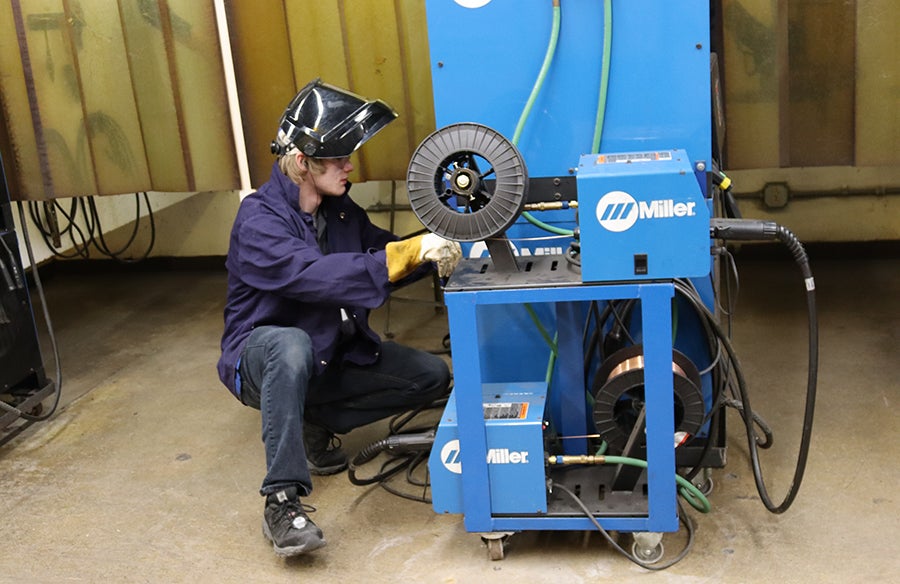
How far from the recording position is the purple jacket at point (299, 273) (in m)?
2.14

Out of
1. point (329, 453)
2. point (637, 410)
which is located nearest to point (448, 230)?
point (637, 410)

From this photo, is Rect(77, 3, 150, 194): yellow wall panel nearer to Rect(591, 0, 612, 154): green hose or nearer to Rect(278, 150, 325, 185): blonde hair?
Rect(278, 150, 325, 185): blonde hair

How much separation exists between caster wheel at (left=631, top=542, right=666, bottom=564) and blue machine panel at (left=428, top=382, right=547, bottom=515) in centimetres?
21

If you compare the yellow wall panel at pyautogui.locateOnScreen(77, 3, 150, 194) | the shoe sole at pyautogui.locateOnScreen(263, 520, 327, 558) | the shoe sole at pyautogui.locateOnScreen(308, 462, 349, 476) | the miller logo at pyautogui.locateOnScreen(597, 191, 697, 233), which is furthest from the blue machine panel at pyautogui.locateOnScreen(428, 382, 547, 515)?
the yellow wall panel at pyautogui.locateOnScreen(77, 3, 150, 194)

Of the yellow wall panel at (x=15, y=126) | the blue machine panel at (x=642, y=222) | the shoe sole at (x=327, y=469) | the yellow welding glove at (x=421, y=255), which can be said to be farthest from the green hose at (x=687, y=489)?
the yellow wall panel at (x=15, y=126)

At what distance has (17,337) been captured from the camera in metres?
2.88

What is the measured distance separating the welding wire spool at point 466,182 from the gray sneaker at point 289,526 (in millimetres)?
702

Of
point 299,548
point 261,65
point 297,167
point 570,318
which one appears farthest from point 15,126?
point 570,318

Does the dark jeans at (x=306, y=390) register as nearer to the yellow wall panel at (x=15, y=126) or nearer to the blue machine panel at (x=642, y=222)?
the blue machine panel at (x=642, y=222)

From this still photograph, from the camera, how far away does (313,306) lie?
2359 millimetres

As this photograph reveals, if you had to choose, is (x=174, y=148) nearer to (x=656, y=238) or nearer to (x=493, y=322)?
(x=493, y=322)

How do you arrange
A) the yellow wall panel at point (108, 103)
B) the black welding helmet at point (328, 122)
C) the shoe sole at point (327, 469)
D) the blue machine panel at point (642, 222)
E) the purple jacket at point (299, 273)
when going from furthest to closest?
the yellow wall panel at point (108, 103) < the shoe sole at point (327, 469) < the black welding helmet at point (328, 122) < the purple jacket at point (299, 273) < the blue machine panel at point (642, 222)

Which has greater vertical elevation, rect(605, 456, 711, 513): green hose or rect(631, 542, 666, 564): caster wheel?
rect(605, 456, 711, 513): green hose

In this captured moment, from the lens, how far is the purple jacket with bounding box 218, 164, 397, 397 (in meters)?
2.14
